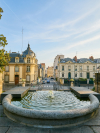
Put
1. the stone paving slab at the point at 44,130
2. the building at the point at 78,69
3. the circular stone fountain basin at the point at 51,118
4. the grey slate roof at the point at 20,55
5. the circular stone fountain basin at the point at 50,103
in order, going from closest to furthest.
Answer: the stone paving slab at the point at 44,130, the circular stone fountain basin at the point at 51,118, the circular stone fountain basin at the point at 50,103, the grey slate roof at the point at 20,55, the building at the point at 78,69

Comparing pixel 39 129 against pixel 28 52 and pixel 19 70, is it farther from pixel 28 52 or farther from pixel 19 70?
pixel 28 52

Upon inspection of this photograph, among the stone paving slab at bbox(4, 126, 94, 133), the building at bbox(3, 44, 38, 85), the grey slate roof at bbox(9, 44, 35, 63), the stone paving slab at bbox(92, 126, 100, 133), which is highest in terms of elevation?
the grey slate roof at bbox(9, 44, 35, 63)

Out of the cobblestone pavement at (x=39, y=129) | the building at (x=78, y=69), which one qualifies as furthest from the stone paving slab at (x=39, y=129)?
the building at (x=78, y=69)

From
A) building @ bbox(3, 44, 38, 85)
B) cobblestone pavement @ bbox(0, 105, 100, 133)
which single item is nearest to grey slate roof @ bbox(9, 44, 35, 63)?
building @ bbox(3, 44, 38, 85)

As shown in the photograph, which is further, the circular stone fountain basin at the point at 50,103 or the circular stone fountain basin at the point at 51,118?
the circular stone fountain basin at the point at 50,103

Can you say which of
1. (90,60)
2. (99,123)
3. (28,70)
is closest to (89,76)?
(90,60)

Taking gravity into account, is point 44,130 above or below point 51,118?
below

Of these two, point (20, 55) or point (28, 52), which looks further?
point (20, 55)

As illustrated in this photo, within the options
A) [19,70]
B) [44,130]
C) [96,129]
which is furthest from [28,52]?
[96,129]

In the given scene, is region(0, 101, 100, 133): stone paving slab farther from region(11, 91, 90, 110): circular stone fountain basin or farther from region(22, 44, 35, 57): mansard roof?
region(22, 44, 35, 57): mansard roof

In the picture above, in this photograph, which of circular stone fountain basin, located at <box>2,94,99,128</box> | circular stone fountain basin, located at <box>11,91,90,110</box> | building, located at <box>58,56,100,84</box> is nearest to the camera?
circular stone fountain basin, located at <box>2,94,99,128</box>

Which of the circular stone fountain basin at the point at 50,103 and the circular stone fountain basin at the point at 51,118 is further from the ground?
the circular stone fountain basin at the point at 51,118

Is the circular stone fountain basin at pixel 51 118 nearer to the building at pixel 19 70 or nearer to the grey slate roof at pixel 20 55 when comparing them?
the building at pixel 19 70

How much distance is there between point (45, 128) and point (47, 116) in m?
0.59
